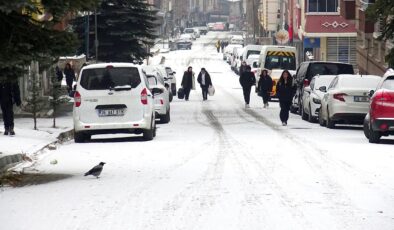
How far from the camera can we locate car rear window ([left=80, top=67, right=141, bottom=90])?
23859 mm

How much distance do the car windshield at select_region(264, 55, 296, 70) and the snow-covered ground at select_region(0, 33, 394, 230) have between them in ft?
104

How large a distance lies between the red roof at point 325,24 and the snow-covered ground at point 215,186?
184ft

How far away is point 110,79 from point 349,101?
8.53 m

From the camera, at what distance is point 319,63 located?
39719 millimetres

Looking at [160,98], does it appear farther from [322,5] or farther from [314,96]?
[322,5]

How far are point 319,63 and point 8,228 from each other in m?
29.7

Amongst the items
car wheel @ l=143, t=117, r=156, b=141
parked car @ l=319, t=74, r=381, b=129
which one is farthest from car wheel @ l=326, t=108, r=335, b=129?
car wheel @ l=143, t=117, r=156, b=141

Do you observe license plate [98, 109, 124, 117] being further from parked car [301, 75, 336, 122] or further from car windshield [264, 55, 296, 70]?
car windshield [264, 55, 296, 70]

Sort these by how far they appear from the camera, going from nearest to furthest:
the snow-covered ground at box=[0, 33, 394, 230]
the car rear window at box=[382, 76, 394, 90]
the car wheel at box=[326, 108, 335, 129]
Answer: the snow-covered ground at box=[0, 33, 394, 230]
the car rear window at box=[382, 76, 394, 90]
the car wheel at box=[326, 108, 335, 129]

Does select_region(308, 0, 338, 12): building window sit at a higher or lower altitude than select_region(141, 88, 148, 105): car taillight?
higher

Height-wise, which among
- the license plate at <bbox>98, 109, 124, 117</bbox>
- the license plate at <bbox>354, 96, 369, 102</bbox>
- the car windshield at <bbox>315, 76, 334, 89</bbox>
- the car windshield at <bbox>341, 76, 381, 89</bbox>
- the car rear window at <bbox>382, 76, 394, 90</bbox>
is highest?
the car rear window at <bbox>382, 76, 394, 90</bbox>

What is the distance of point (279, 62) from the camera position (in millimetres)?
57625

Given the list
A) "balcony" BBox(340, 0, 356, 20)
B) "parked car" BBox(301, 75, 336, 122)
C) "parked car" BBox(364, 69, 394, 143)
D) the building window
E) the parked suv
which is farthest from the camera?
the building window

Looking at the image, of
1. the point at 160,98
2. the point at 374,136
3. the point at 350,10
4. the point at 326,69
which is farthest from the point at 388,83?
the point at 350,10
